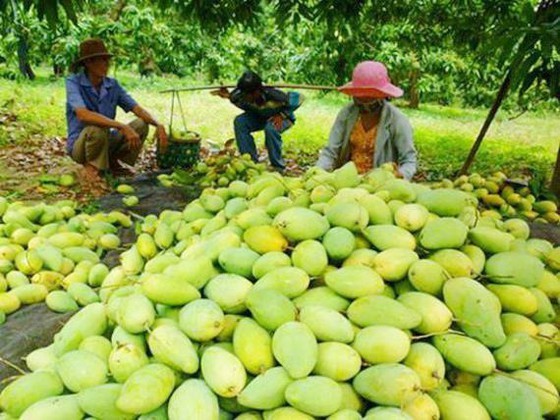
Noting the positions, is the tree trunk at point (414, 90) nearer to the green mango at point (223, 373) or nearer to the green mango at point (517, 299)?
the green mango at point (517, 299)

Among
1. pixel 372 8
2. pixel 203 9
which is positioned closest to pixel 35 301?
pixel 203 9

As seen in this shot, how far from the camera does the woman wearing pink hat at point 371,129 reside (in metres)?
3.28

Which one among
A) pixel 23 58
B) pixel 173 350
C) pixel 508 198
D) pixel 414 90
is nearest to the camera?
pixel 173 350

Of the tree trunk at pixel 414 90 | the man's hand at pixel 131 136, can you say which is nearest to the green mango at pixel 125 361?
the man's hand at pixel 131 136

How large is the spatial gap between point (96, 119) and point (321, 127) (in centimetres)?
530

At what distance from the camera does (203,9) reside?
4.54 metres

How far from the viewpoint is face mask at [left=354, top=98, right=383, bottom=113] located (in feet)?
11.4

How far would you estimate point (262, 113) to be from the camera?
5.42m

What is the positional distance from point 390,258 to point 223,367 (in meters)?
0.53

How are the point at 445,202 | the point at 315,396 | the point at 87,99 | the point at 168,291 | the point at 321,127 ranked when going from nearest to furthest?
the point at 315,396
the point at 168,291
the point at 445,202
the point at 87,99
the point at 321,127

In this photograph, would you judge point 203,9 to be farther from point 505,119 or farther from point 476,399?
point 505,119

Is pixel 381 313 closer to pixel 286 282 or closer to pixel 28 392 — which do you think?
pixel 286 282

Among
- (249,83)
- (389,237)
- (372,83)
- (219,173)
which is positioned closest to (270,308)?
(389,237)

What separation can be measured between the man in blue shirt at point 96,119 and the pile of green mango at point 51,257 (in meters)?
1.43
